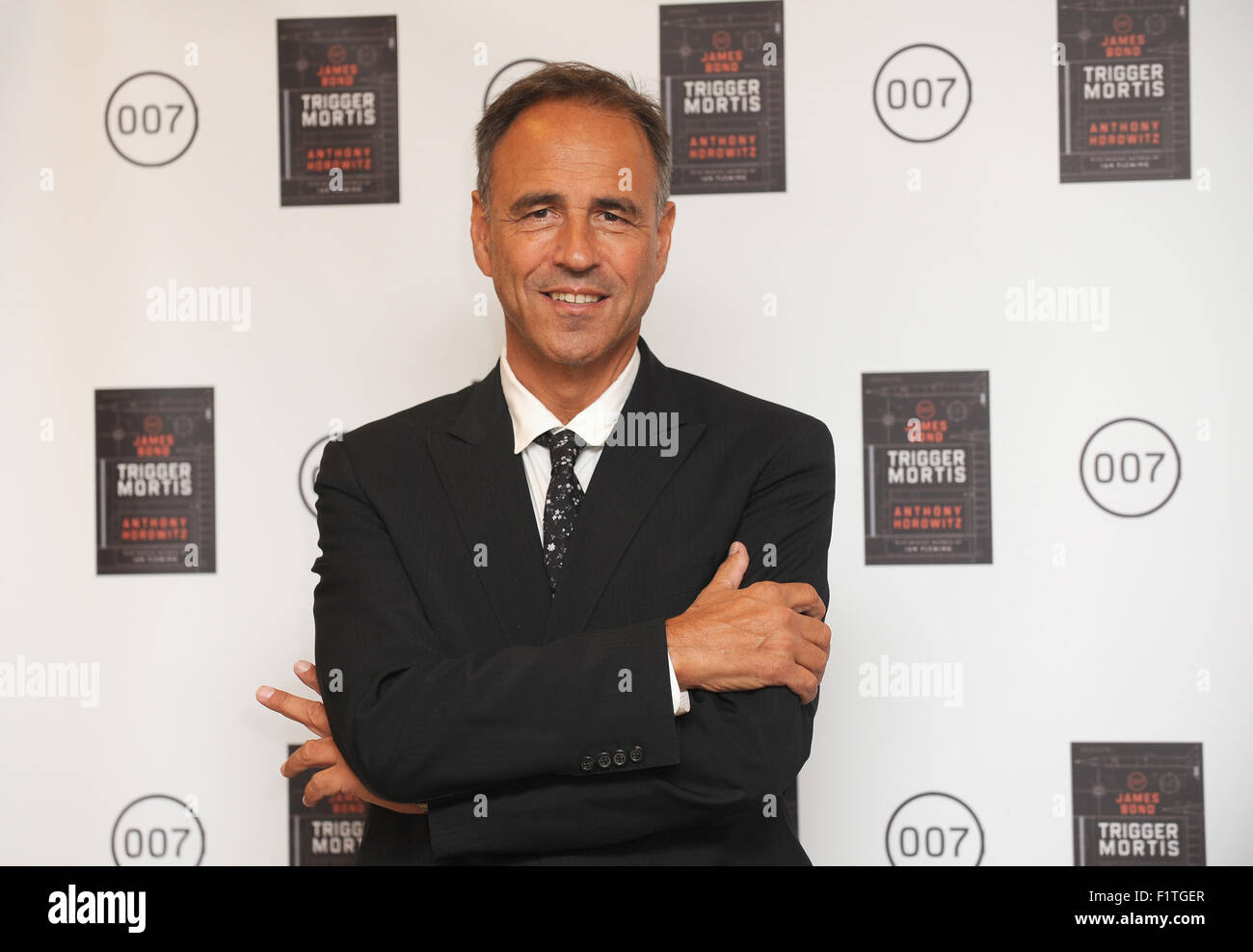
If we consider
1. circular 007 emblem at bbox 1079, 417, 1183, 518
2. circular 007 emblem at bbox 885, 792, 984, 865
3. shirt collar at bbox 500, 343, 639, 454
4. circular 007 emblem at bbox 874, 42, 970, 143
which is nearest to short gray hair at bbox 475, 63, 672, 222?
shirt collar at bbox 500, 343, 639, 454

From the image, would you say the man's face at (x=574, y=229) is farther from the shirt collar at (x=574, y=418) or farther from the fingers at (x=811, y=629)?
the fingers at (x=811, y=629)

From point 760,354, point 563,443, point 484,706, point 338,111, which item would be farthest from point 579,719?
point 338,111

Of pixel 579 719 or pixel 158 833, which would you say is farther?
pixel 158 833

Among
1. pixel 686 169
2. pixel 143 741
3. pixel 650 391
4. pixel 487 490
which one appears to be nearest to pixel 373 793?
pixel 487 490

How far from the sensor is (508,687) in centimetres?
144

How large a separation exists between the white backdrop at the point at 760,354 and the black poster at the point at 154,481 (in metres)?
0.03

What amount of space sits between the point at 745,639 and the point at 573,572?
0.26m

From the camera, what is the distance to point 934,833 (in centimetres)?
239

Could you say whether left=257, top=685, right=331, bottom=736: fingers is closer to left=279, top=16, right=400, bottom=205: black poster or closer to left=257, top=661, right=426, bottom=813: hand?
left=257, top=661, right=426, bottom=813: hand

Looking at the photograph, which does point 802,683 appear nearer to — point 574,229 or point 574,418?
point 574,418

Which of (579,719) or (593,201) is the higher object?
(593,201)

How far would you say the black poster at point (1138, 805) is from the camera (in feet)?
7.75
